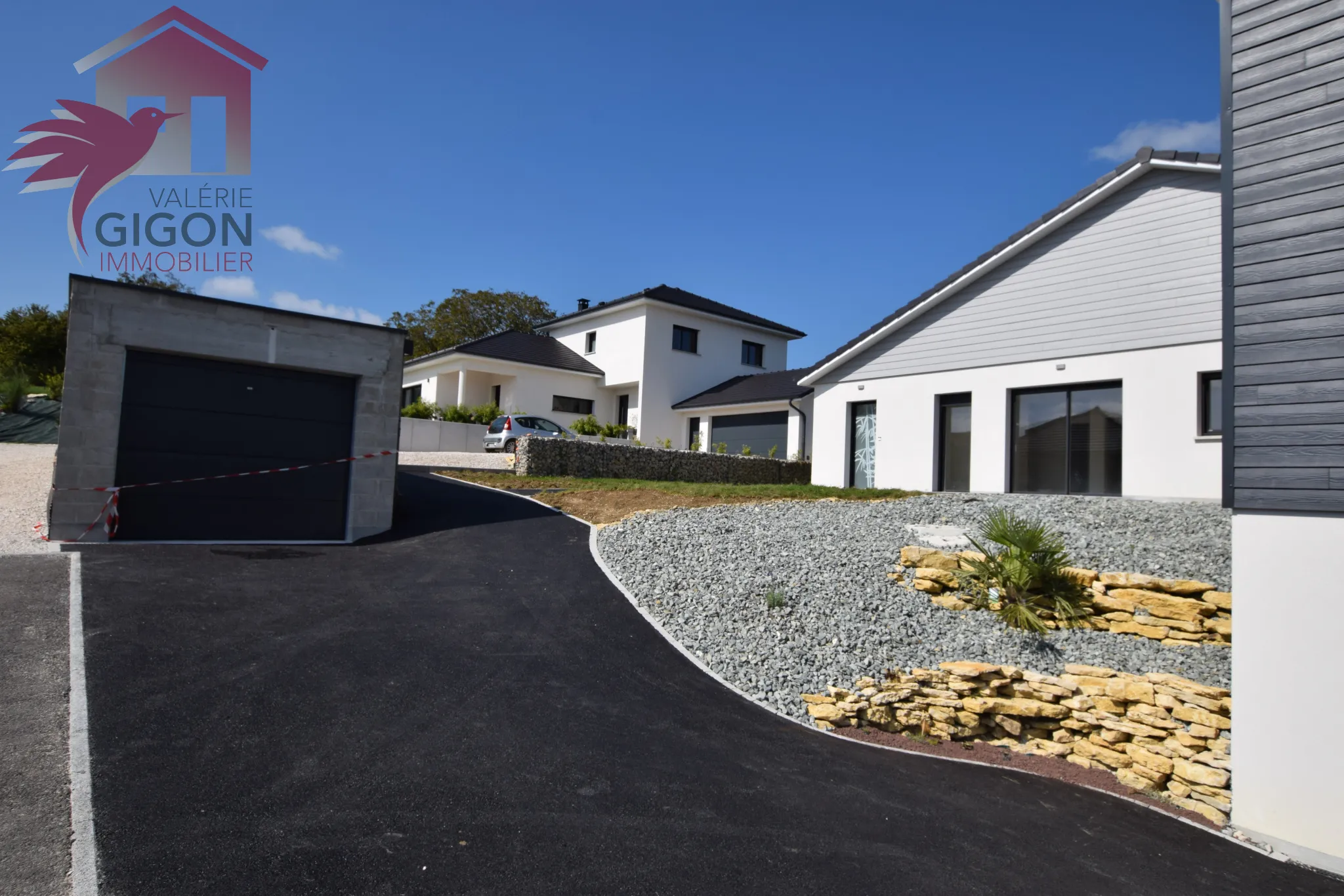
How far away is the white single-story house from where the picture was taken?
12961mm

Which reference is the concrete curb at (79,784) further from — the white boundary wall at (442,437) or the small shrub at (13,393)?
the small shrub at (13,393)

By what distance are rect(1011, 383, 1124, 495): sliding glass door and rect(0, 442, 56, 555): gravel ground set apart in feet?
51.7

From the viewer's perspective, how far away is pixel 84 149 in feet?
41.4

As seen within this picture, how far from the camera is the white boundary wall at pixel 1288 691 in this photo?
5.00m

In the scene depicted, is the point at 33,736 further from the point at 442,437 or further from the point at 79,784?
the point at 442,437

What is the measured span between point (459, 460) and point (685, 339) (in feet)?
39.9

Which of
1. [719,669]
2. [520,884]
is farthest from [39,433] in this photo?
[520,884]

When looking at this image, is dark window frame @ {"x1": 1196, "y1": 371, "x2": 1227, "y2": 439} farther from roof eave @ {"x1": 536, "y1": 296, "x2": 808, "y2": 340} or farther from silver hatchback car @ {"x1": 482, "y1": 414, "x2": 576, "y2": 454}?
roof eave @ {"x1": 536, "y1": 296, "x2": 808, "y2": 340}

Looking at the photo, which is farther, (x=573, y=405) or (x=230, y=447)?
(x=573, y=405)

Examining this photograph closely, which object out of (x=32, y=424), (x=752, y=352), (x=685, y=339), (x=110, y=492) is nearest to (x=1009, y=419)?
(x=110, y=492)

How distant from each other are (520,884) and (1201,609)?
22.6 feet

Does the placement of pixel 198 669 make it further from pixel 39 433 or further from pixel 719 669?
pixel 39 433

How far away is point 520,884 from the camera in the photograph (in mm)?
3834

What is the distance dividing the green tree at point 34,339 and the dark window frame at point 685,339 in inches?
1051
